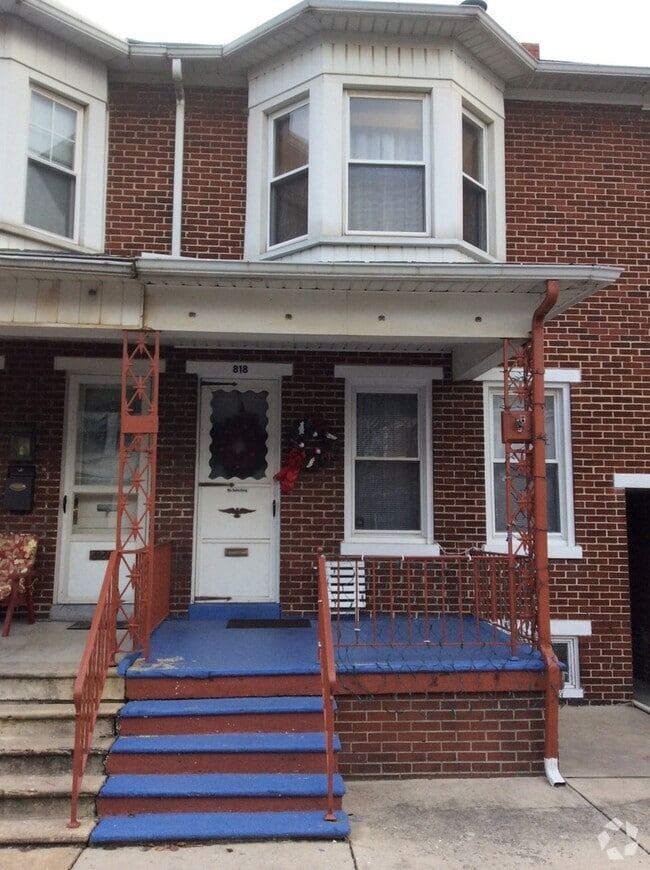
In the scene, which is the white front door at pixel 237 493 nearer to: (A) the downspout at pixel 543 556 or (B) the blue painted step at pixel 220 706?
(B) the blue painted step at pixel 220 706

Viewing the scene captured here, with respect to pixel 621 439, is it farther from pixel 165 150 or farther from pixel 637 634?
pixel 165 150

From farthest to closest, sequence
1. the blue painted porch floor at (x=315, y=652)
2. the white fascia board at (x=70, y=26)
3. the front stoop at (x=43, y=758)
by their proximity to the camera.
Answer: the white fascia board at (x=70, y=26) → the blue painted porch floor at (x=315, y=652) → the front stoop at (x=43, y=758)

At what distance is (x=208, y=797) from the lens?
440 cm

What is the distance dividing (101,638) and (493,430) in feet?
15.4

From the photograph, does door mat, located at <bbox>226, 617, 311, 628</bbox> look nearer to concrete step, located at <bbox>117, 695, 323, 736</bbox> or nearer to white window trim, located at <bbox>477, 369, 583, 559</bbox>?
concrete step, located at <bbox>117, 695, 323, 736</bbox>

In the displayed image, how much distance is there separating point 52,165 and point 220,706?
5.69 meters

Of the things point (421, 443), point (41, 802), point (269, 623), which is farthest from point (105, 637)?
point (421, 443)

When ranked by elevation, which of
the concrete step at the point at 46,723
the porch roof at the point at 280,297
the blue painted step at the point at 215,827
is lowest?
the blue painted step at the point at 215,827

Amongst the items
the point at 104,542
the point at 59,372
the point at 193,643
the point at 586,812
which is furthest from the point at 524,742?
the point at 59,372

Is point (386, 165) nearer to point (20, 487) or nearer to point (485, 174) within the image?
point (485, 174)

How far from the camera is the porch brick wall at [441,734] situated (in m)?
5.27

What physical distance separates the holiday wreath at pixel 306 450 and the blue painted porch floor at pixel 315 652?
61.3 inches

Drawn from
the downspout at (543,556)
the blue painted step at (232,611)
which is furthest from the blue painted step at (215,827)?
the blue painted step at (232,611)

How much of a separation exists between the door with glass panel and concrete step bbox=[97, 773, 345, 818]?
312 cm
